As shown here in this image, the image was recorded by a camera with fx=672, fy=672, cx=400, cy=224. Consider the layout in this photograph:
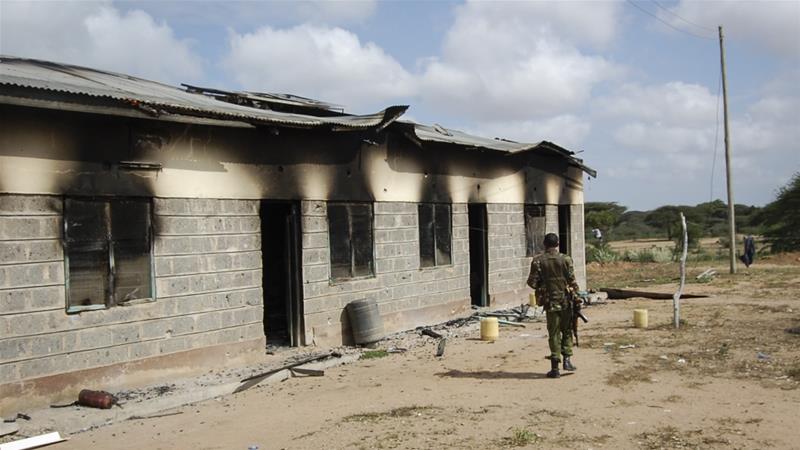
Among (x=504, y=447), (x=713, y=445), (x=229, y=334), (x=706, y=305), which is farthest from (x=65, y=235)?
(x=706, y=305)

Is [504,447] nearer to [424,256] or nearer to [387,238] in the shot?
[387,238]

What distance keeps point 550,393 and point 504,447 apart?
6.55 ft

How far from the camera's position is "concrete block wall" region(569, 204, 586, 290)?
17516 millimetres

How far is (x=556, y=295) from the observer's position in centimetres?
797

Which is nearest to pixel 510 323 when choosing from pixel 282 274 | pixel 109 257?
pixel 282 274

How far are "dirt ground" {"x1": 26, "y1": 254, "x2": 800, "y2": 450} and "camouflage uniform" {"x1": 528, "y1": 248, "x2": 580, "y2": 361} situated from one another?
0.44m

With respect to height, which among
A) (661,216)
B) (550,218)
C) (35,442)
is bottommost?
(35,442)

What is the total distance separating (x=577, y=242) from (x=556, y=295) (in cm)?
1020

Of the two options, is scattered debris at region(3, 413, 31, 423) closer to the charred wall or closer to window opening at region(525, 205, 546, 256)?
the charred wall

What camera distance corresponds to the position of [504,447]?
543 centimetres

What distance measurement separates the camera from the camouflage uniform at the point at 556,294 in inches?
314

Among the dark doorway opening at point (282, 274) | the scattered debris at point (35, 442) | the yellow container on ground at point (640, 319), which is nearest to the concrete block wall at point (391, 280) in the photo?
the dark doorway opening at point (282, 274)

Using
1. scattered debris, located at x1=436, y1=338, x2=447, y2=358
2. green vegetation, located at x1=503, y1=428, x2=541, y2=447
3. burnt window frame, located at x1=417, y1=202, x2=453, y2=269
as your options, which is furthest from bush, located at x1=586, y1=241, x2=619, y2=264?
green vegetation, located at x1=503, y1=428, x2=541, y2=447

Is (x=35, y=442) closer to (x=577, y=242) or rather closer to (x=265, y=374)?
(x=265, y=374)
